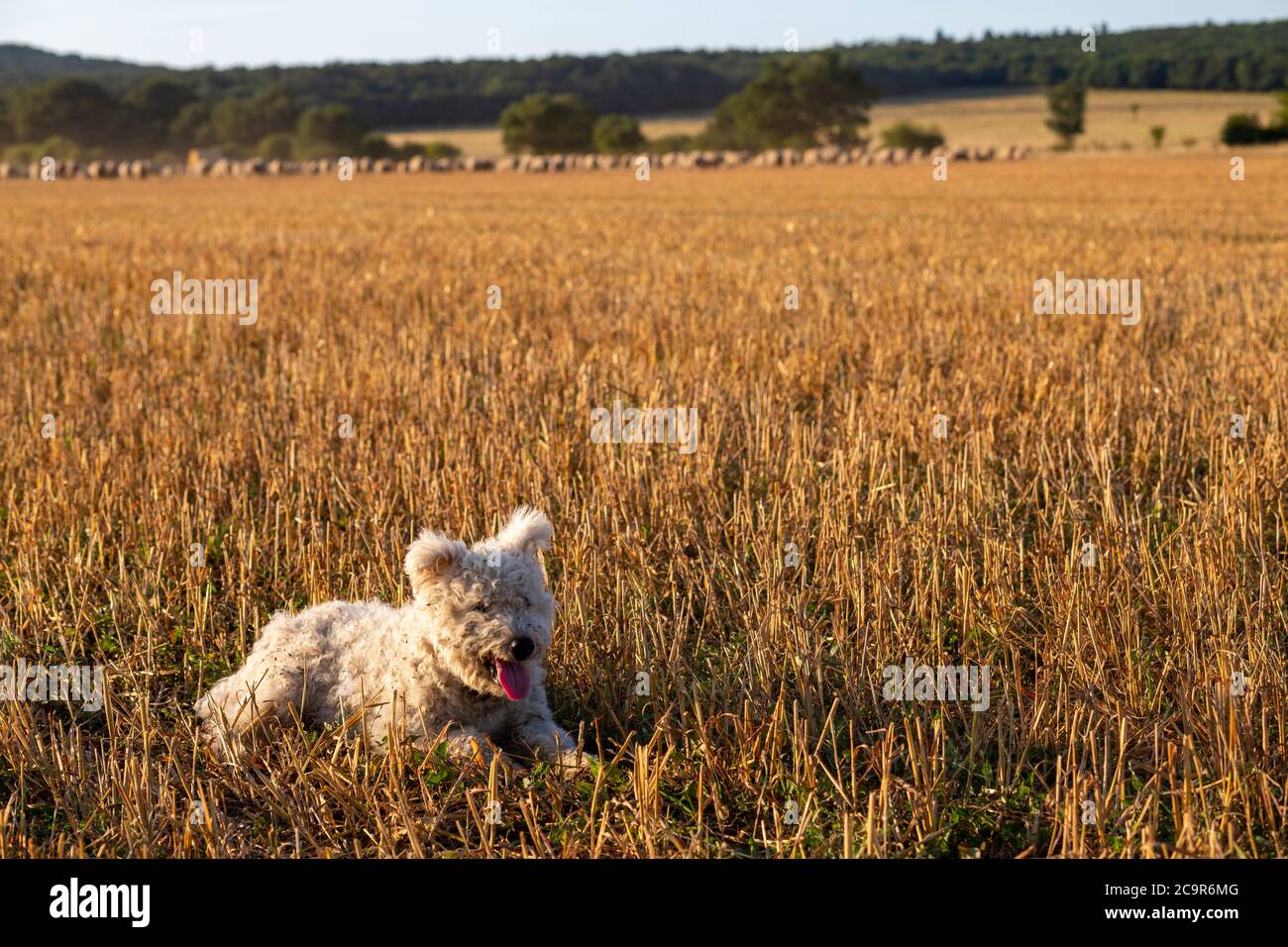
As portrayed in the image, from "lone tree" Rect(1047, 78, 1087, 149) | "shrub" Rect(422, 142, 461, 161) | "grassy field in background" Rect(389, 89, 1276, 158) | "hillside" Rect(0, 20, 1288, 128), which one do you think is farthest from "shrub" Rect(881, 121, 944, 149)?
"hillside" Rect(0, 20, 1288, 128)

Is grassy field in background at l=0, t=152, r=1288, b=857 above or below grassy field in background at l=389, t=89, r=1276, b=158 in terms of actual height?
below

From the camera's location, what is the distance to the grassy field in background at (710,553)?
122 inches

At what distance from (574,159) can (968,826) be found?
6768 cm

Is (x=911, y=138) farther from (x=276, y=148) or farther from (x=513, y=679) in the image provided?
(x=513, y=679)

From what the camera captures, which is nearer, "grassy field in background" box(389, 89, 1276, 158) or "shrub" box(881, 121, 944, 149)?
"shrub" box(881, 121, 944, 149)

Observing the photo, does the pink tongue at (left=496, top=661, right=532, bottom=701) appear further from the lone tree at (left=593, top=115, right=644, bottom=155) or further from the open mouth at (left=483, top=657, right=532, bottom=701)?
the lone tree at (left=593, top=115, right=644, bottom=155)

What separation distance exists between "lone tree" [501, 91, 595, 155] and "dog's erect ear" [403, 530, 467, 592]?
8160 cm

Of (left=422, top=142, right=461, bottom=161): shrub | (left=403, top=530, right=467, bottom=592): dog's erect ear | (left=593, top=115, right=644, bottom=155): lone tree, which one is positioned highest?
(left=593, top=115, right=644, bottom=155): lone tree

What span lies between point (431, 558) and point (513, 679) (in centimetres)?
39

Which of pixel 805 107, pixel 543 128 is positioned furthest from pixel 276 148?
pixel 805 107

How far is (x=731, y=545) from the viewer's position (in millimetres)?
5113

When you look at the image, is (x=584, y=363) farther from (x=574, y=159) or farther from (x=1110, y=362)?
(x=574, y=159)

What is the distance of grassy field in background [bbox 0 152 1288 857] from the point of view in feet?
10.2
